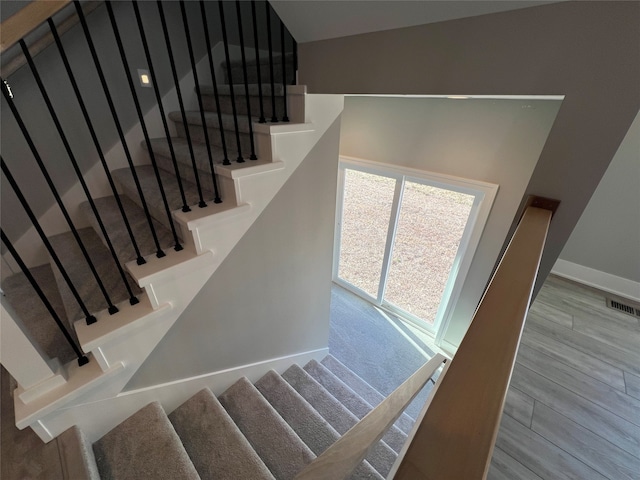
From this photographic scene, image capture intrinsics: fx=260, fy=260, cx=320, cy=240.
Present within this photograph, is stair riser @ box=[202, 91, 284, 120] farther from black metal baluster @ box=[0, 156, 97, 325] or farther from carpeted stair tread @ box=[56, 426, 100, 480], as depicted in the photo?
carpeted stair tread @ box=[56, 426, 100, 480]

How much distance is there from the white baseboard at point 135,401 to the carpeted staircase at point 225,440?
0.04m

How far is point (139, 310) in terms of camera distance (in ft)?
3.85

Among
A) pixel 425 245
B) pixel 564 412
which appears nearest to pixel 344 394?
pixel 564 412

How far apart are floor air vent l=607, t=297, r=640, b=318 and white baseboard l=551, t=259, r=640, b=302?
0.42 feet

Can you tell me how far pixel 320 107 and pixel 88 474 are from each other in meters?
1.99

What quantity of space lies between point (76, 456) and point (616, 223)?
14.3 ft

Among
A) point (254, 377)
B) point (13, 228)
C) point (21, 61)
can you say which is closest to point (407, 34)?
point (21, 61)

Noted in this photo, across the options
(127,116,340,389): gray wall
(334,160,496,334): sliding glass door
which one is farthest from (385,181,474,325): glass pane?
(127,116,340,389): gray wall

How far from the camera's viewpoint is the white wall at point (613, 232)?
2428 mm

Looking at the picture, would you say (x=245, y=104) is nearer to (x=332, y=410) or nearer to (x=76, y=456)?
(x=76, y=456)

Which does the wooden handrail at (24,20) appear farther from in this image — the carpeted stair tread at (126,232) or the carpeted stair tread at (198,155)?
the carpeted stair tread at (126,232)

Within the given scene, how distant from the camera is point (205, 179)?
1.54 meters

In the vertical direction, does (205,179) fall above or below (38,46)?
below

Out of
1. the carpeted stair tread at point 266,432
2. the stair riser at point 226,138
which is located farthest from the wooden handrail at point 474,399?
the stair riser at point 226,138
